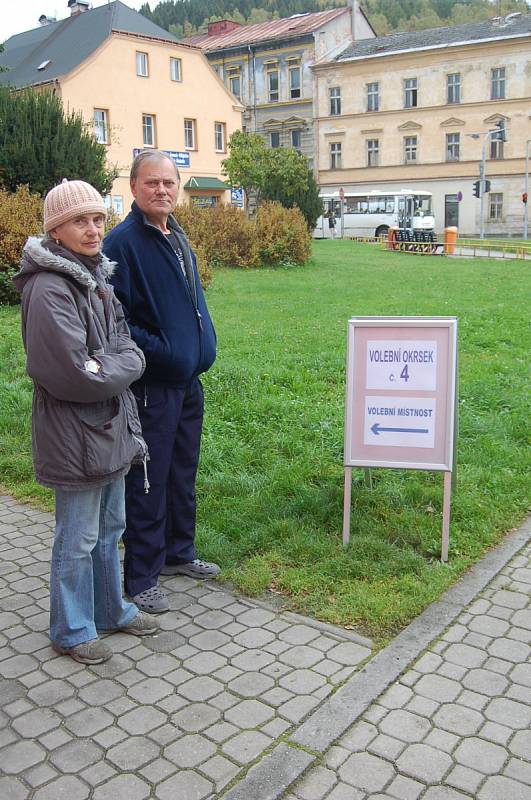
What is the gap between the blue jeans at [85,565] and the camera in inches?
141

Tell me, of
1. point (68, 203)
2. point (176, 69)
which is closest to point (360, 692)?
point (68, 203)

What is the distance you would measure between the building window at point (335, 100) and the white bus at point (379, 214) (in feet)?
65.0

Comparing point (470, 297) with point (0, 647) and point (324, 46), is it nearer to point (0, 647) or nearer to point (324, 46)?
point (0, 647)

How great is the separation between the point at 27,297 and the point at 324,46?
6670cm

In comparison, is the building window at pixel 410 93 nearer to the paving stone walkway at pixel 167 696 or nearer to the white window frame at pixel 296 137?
the white window frame at pixel 296 137

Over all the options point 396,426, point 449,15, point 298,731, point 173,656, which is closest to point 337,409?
point 396,426

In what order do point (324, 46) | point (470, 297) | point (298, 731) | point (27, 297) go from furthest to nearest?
point (324, 46) < point (470, 297) < point (27, 297) < point (298, 731)

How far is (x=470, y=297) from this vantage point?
1571 centimetres

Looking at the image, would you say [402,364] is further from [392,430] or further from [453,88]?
[453,88]

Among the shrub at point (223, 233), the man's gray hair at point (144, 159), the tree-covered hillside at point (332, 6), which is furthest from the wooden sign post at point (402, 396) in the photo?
the tree-covered hillside at point (332, 6)

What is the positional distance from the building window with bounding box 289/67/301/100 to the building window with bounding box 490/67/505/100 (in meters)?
15.4

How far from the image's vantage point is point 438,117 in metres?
59.0

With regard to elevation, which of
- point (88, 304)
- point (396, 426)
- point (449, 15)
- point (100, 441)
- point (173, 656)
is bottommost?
point (173, 656)

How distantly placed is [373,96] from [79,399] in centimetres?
6293
